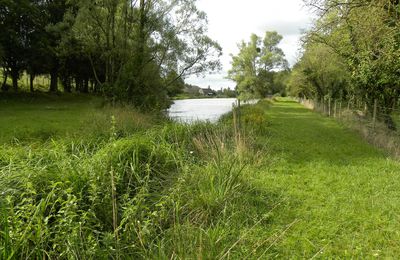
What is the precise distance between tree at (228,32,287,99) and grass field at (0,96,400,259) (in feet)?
147

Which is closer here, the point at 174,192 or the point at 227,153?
the point at 174,192

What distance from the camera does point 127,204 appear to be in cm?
333

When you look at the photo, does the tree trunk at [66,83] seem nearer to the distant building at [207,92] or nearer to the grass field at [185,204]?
the grass field at [185,204]

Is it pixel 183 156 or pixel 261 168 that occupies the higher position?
pixel 183 156

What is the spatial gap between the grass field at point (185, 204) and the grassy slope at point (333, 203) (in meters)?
0.02

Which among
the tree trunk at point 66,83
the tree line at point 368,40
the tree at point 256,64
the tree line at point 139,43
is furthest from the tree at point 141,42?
the tree at point 256,64

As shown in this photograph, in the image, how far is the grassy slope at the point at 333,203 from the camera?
361 centimetres

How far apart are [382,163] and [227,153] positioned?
13.7ft

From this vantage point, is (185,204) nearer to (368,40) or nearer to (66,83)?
(368,40)

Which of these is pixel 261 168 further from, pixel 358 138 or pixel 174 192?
pixel 358 138

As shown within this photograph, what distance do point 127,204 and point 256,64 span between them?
53838 mm

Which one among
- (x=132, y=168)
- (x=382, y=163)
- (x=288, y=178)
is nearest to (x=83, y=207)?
(x=132, y=168)

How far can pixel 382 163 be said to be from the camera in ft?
24.8

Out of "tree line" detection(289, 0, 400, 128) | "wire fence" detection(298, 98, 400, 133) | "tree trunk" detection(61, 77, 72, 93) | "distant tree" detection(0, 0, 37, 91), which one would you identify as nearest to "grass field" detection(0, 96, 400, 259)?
"tree line" detection(289, 0, 400, 128)
